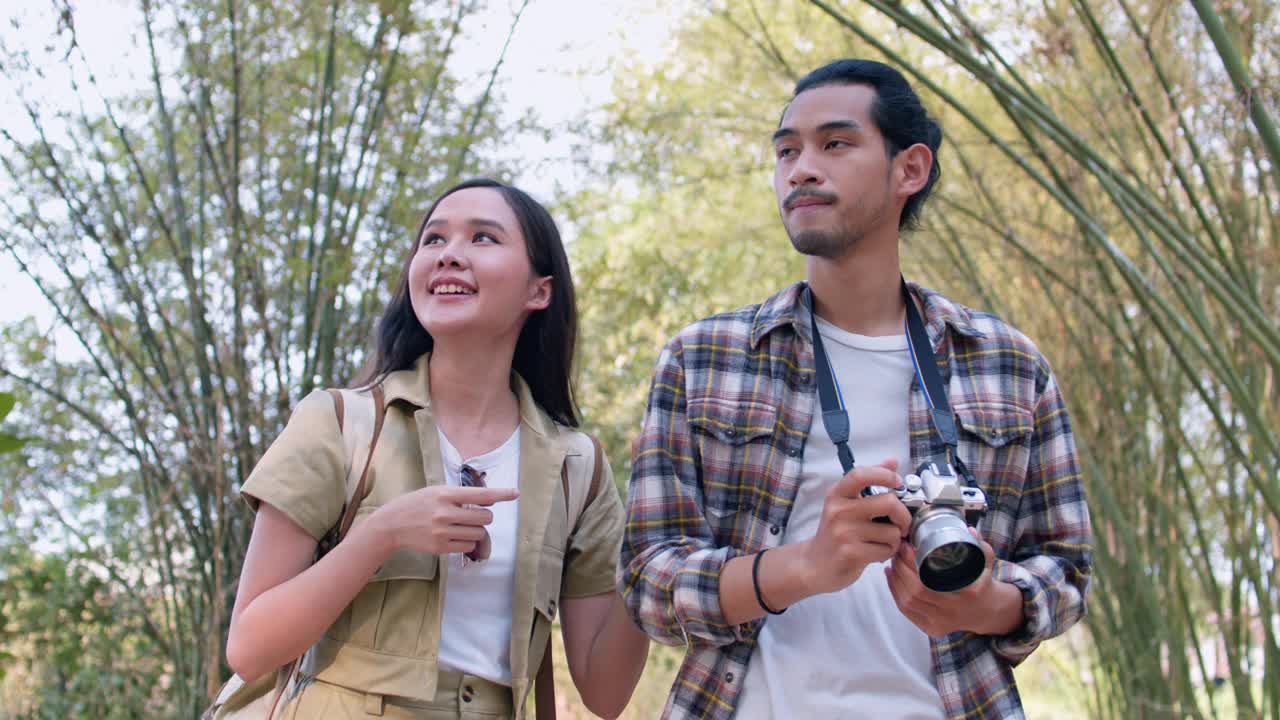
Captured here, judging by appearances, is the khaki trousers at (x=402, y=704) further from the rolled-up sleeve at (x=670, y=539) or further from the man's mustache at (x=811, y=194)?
the man's mustache at (x=811, y=194)

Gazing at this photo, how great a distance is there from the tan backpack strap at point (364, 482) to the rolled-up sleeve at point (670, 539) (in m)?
0.38

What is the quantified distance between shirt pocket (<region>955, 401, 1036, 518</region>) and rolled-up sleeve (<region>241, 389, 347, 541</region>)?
825 millimetres

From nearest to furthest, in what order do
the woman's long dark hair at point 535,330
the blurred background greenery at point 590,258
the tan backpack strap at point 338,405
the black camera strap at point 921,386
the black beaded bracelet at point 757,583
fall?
1. the black beaded bracelet at point 757,583
2. the black camera strap at point 921,386
3. the tan backpack strap at point 338,405
4. the woman's long dark hair at point 535,330
5. the blurred background greenery at point 590,258

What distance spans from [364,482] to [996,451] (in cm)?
84

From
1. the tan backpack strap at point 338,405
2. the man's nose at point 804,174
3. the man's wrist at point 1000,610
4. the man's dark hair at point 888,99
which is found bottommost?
the man's wrist at point 1000,610

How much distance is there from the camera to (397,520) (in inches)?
57.2

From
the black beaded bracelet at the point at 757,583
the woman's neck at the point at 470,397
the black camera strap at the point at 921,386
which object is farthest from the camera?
the woman's neck at the point at 470,397

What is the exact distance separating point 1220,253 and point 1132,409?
150 centimetres

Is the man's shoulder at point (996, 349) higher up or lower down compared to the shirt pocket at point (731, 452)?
higher up

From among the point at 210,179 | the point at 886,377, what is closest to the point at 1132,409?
the point at 886,377

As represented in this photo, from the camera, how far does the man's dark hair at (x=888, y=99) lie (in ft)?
5.18

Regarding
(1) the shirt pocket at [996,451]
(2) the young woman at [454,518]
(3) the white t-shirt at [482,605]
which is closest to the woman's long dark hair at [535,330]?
(2) the young woman at [454,518]

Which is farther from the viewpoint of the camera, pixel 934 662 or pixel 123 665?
pixel 123 665

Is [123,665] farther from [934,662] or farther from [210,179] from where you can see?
[934,662]
